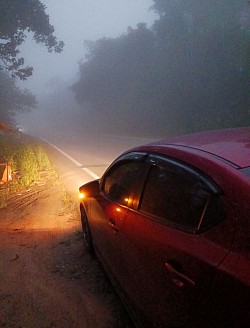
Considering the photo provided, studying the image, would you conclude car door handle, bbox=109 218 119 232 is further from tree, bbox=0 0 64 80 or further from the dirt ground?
tree, bbox=0 0 64 80

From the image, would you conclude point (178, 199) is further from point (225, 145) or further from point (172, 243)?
point (225, 145)

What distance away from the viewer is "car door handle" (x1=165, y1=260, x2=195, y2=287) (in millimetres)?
1940

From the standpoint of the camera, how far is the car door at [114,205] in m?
2.97

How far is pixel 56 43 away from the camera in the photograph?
23188mm

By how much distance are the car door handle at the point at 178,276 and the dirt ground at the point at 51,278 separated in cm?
128

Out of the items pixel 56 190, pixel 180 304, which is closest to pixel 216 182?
pixel 180 304

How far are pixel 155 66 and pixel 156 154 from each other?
34.7 meters

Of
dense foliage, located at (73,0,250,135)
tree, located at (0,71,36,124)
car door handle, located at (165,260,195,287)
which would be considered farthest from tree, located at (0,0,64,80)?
tree, located at (0,71,36,124)

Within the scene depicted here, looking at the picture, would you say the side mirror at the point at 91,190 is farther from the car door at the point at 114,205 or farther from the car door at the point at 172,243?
the car door at the point at 172,243

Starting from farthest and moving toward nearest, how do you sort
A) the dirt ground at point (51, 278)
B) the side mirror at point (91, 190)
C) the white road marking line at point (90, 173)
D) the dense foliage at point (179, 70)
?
the dense foliage at point (179, 70)
the white road marking line at point (90, 173)
the side mirror at point (91, 190)
the dirt ground at point (51, 278)

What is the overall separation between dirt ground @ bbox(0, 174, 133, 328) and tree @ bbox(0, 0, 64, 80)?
1698 centimetres

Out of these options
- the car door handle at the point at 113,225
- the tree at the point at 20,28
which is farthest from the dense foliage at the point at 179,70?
the car door handle at the point at 113,225

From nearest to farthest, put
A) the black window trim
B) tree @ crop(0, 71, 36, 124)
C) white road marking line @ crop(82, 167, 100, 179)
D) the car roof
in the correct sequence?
the black window trim
the car roof
white road marking line @ crop(82, 167, 100, 179)
tree @ crop(0, 71, 36, 124)

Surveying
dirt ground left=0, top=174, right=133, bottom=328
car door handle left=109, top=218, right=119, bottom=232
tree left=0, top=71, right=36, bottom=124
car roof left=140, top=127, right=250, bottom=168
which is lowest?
dirt ground left=0, top=174, right=133, bottom=328
